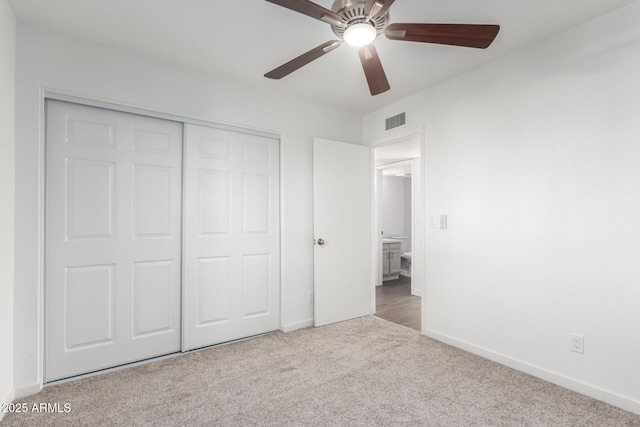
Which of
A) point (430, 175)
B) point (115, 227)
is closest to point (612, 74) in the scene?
point (430, 175)

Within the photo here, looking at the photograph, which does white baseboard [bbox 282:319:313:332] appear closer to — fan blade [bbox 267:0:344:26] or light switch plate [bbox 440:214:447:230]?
light switch plate [bbox 440:214:447:230]

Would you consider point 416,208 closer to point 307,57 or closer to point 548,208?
point 548,208

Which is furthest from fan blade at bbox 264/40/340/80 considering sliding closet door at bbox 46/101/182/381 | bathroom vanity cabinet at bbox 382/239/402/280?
bathroom vanity cabinet at bbox 382/239/402/280

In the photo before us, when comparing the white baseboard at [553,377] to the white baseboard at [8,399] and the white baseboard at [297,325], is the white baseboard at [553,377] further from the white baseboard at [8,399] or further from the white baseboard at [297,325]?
the white baseboard at [8,399]

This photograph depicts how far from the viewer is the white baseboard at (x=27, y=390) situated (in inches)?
81.1

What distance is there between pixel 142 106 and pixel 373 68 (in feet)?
5.93

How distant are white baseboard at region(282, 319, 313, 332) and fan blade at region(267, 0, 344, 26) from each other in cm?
271

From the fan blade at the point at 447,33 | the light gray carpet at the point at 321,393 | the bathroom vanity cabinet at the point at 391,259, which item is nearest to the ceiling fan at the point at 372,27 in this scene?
the fan blade at the point at 447,33

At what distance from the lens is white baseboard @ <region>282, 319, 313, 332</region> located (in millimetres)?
3286

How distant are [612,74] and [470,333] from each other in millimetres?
2126

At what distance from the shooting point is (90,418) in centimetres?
186

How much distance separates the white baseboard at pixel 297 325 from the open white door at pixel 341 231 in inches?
3.6

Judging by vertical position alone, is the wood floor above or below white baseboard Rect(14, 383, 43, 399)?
below

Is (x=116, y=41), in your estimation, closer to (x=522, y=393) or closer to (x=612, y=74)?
(x=612, y=74)
